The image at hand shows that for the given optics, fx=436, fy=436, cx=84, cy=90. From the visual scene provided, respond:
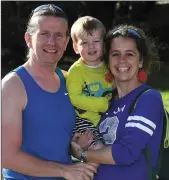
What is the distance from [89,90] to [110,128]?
56 centimetres

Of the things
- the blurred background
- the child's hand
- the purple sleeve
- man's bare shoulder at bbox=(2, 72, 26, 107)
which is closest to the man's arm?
man's bare shoulder at bbox=(2, 72, 26, 107)

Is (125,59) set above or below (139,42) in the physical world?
below

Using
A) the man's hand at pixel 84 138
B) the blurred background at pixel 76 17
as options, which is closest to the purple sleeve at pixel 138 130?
the man's hand at pixel 84 138

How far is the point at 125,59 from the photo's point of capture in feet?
9.80

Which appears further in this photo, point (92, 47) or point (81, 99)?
point (92, 47)

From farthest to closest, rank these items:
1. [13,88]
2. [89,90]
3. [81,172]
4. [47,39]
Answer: [89,90], [47,39], [81,172], [13,88]

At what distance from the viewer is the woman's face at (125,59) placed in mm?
2992

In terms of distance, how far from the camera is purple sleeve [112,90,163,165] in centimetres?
276

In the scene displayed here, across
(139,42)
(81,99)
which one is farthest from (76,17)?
(139,42)

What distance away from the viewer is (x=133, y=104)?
2855 millimetres

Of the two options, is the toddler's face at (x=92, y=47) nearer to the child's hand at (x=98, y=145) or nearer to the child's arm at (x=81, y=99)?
the child's arm at (x=81, y=99)

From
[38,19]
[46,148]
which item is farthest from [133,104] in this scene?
[38,19]

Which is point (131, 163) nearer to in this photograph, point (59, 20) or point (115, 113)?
point (115, 113)

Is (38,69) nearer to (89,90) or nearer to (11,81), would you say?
(11,81)
